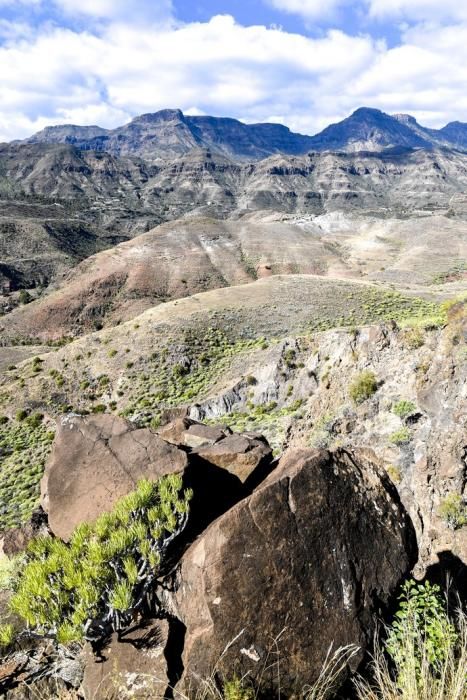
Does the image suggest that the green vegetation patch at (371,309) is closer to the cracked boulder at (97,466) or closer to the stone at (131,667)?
the cracked boulder at (97,466)

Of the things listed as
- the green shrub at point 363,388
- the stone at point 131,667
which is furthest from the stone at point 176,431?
the stone at point 131,667

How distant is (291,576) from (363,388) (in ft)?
32.4

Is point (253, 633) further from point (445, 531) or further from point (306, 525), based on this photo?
point (445, 531)

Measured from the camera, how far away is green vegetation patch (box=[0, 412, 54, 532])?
2706cm

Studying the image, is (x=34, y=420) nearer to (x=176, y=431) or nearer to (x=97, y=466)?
(x=176, y=431)

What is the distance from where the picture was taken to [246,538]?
582 centimetres

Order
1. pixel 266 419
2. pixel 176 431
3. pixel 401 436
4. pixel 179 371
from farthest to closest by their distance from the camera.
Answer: pixel 179 371 < pixel 266 419 < pixel 176 431 < pixel 401 436

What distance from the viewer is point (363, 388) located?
14641 millimetres

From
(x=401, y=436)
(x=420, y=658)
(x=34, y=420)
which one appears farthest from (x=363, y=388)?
(x=34, y=420)

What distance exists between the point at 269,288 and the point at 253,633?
64.7 m

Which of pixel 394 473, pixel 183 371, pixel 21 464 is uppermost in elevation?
pixel 394 473

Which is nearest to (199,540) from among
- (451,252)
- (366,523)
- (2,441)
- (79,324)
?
(366,523)

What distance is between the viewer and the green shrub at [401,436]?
11367 millimetres

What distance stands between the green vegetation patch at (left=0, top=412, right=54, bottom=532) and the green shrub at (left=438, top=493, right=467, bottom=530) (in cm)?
2039
